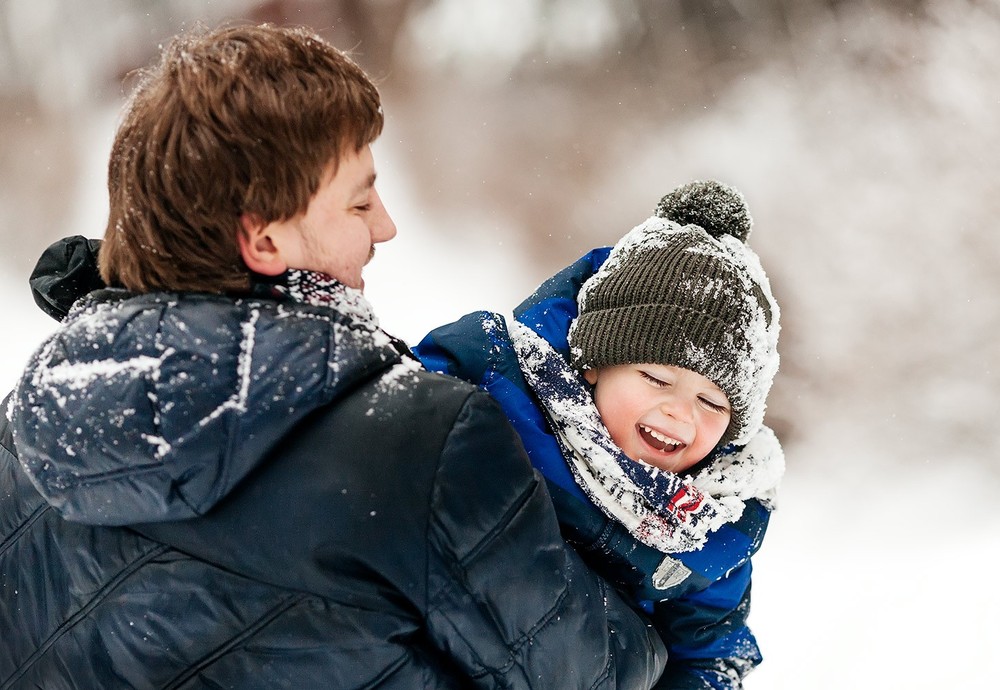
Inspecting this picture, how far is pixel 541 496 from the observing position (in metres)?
0.80

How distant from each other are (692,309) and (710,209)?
7.4 inches

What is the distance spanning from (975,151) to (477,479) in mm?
1589

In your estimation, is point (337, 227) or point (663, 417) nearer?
point (337, 227)

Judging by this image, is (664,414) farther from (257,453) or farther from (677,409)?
(257,453)

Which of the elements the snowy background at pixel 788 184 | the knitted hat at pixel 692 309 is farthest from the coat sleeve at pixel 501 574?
the snowy background at pixel 788 184

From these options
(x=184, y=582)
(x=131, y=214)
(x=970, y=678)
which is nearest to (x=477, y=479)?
(x=184, y=582)

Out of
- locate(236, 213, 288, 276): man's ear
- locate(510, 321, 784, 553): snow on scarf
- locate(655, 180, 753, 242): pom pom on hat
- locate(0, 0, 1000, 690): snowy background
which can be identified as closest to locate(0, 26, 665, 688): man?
locate(236, 213, 288, 276): man's ear

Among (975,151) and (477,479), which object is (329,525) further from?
(975,151)

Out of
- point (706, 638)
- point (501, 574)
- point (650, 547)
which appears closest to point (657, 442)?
point (650, 547)

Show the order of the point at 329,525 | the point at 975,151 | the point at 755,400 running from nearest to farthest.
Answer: the point at 329,525 → the point at 755,400 → the point at 975,151

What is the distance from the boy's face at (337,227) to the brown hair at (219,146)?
1 cm

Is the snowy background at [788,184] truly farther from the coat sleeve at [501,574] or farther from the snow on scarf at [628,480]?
the coat sleeve at [501,574]

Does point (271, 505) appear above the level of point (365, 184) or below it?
below

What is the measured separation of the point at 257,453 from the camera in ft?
2.29
